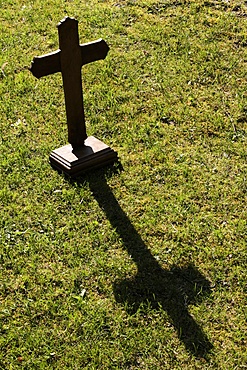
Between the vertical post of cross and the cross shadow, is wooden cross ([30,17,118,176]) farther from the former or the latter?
the cross shadow

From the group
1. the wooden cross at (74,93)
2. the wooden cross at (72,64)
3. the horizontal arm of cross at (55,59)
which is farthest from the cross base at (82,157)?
the horizontal arm of cross at (55,59)

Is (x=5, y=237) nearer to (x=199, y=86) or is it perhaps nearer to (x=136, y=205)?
(x=136, y=205)

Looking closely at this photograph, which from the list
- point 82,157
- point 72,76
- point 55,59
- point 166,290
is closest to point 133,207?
point 82,157

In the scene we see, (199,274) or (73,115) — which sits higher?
(73,115)

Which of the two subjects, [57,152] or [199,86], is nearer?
[57,152]

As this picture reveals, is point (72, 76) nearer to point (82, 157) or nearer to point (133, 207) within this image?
point (82, 157)

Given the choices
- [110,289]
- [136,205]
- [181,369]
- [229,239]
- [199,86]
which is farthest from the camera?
[199,86]

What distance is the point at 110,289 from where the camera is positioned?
466 cm

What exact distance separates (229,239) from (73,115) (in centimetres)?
186

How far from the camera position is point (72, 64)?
5293mm

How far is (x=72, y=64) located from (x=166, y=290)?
2182mm

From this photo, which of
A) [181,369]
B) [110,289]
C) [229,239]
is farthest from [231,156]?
[181,369]

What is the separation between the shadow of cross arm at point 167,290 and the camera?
14.2 feet

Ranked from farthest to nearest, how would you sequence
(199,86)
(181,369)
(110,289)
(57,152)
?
(199,86)
(57,152)
(110,289)
(181,369)
